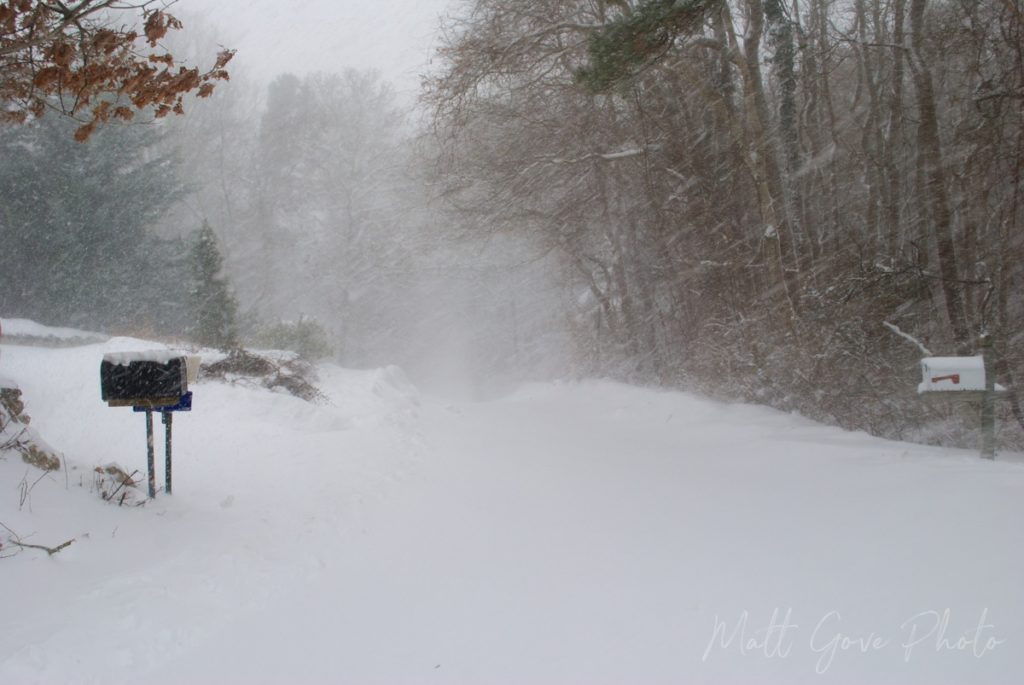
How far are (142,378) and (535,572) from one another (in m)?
3.78

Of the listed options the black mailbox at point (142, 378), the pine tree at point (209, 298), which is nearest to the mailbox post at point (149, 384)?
the black mailbox at point (142, 378)

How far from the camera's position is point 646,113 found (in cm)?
1322

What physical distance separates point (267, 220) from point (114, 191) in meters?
10.8

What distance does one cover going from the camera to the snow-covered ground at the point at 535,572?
2.96 metres

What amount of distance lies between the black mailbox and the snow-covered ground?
768mm

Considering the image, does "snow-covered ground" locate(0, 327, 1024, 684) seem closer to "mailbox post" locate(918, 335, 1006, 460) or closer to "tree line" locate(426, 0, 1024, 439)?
"mailbox post" locate(918, 335, 1006, 460)

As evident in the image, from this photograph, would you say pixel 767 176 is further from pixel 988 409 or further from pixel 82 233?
pixel 82 233

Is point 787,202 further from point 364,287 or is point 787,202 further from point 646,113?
point 364,287

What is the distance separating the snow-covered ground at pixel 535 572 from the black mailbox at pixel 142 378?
30.2 inches

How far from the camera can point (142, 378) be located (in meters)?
5.61

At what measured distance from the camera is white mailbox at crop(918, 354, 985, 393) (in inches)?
218

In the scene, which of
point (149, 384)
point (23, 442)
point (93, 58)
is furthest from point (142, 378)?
point (93, 58)

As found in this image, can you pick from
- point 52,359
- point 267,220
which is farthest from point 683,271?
point 267,220

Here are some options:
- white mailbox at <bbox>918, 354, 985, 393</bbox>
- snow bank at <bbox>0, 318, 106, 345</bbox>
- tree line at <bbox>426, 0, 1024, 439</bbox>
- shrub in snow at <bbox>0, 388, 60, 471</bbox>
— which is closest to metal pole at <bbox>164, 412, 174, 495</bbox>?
shrub in snow at <bbox>0, 388, 60, 471</bbox>
